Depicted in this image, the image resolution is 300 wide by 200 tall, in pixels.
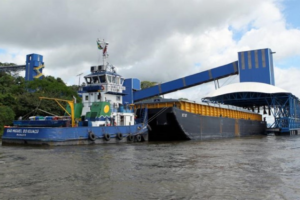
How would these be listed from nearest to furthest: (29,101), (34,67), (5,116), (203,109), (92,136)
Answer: (92,136), (203,109), (5,116), (29,101), (34,67)

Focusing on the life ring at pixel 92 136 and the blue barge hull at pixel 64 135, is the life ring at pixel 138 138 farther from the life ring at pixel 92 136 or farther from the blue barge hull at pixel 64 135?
the life ring at pixel 92 136

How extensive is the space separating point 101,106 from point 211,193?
14.6m

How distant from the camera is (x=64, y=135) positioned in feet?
58.4

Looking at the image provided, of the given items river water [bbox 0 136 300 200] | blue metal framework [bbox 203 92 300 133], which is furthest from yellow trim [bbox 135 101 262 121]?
river water [bbox 0 136 300 200]

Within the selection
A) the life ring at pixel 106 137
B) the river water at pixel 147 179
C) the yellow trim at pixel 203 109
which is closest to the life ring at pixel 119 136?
the life ring at pixel 106 137

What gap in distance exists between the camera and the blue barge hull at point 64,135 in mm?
17375

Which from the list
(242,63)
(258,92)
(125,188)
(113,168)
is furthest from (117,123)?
(242,63)

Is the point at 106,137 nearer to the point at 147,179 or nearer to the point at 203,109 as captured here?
the point at 147,179

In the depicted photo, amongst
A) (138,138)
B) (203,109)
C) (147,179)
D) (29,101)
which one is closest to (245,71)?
(203,109)

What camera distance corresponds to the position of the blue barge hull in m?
17.4

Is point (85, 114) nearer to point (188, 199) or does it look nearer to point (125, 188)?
point (125, 188)

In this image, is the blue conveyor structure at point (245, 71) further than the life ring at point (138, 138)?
Yes

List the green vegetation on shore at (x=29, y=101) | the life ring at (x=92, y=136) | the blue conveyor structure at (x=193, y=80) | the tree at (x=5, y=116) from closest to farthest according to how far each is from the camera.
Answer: the life ring at (x=92, y=136) → the tree at (x=5, y=116) → the green vegetation on shore at (x=29, y=101) → the blue conveyor structure at (x=193, y=80)

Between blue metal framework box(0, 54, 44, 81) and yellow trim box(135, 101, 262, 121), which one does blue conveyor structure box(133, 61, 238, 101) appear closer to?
yellow trim box(135, 101, 262, 121)
